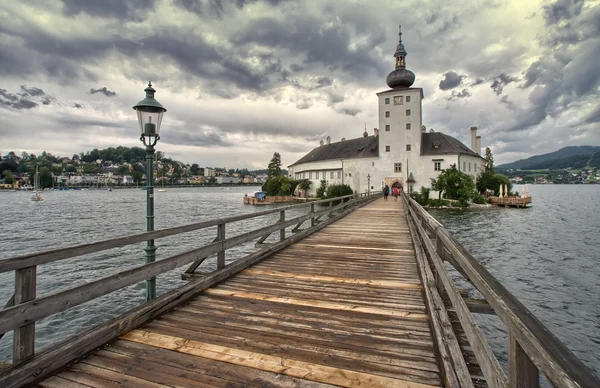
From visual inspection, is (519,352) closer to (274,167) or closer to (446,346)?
(446,346)

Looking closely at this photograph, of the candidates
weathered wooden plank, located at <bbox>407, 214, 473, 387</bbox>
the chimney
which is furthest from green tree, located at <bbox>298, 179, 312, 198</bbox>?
weathered wooden plank, located at <bbox>407, 214, 473, 387</bbox>

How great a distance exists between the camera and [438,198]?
2087 inches

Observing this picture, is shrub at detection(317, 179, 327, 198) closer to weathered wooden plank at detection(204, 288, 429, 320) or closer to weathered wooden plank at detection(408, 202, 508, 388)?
weathered wooden plank at detection(204, 288, 429, 320)

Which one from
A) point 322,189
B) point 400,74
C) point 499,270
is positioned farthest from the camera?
point 322,189

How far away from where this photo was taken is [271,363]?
119 inches

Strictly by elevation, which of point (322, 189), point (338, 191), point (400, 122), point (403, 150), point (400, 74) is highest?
point (400, 74)

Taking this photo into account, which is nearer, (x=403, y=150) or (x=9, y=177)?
(x=403, y=150)

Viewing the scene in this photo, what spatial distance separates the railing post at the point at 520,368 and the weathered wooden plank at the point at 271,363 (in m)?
1.34

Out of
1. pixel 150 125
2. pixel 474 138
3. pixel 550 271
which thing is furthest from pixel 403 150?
pixel 150 125

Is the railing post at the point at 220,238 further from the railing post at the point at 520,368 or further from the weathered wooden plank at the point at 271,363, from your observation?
the railing post at the point at 520,368

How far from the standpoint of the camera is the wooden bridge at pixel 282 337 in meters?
2.02

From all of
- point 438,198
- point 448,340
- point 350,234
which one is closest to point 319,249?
point 350,234

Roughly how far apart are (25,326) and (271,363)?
7.43ft

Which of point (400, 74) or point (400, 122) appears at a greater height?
point (400, 74)
